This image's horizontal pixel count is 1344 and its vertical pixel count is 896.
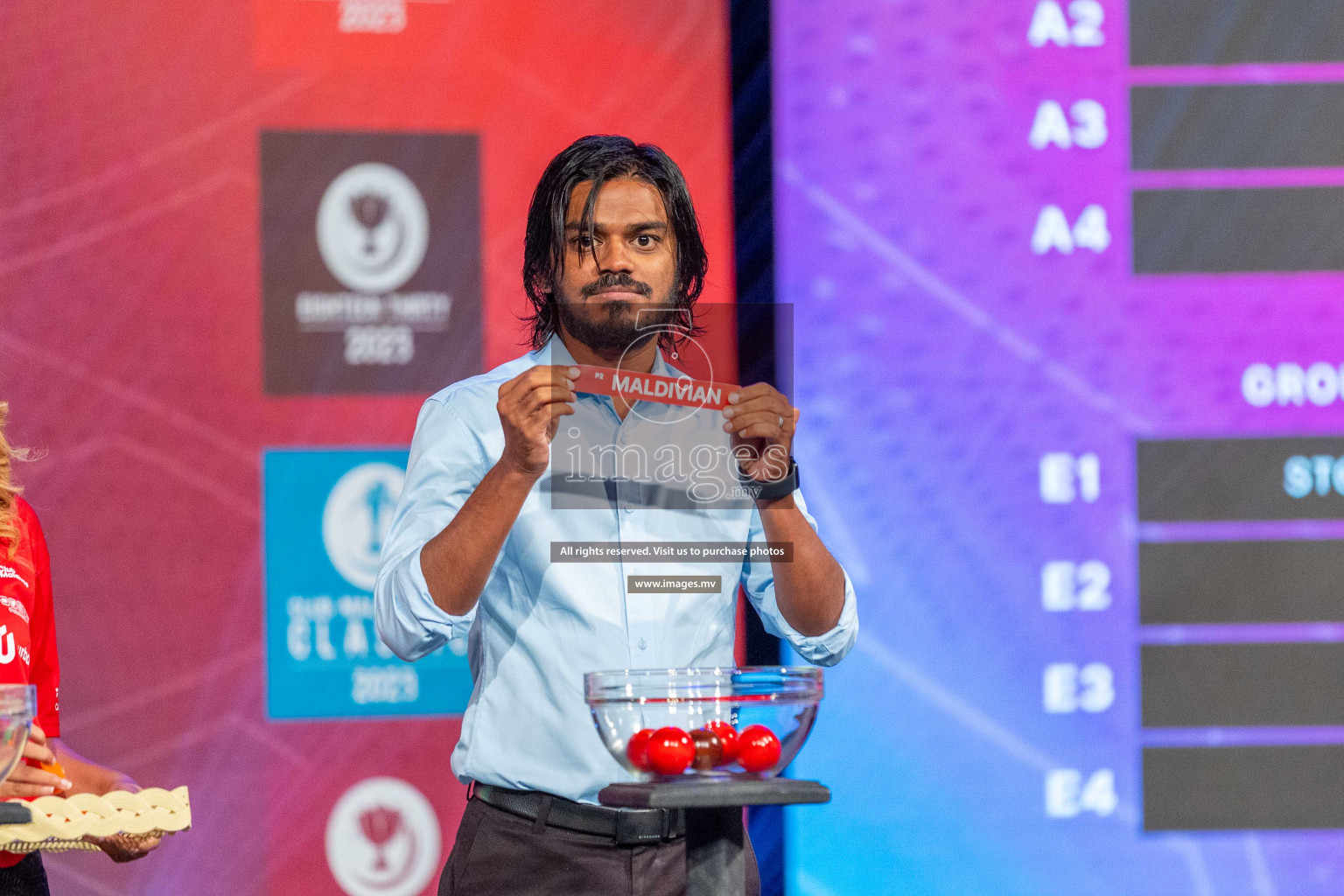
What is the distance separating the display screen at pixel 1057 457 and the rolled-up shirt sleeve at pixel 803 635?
32.6 inches

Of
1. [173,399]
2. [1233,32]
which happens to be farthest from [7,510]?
[1233,32]

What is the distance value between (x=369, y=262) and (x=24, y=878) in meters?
1.18

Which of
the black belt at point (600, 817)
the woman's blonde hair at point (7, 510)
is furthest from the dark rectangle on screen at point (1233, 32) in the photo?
the woman's blonde hair at point (7, 510)

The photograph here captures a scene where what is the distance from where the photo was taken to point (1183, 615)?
7.95 ft

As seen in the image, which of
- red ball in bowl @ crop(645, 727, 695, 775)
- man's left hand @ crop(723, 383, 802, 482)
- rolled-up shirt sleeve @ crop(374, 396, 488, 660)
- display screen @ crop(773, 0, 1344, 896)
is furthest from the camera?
display screen @ crop(773, 0, 1344, 896)

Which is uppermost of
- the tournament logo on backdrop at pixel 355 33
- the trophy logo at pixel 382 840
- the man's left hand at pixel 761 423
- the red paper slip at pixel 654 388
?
the tournament logo on backdrop at pixel 355 33

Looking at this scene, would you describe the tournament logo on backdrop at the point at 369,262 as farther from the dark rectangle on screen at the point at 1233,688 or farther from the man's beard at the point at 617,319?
the dark rectangle on screen at the point at 1233,688

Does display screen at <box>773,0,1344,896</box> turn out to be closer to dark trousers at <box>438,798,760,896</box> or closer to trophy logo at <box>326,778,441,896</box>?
trophy logo at <box>326,778,441,896</box>

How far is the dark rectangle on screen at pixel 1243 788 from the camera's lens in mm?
2416

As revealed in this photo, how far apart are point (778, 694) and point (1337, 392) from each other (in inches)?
74.4

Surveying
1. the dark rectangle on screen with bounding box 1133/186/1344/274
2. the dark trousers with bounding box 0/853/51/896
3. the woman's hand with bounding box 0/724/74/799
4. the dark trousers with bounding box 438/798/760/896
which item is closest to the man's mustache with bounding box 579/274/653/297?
the dark trousers with bounding box 438/798/760/896

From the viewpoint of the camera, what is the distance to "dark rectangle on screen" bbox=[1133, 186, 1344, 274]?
245cm

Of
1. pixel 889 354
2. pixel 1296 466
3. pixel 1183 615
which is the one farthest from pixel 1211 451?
pixel 889 354

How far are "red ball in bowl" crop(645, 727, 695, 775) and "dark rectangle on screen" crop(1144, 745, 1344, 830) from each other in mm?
1704
